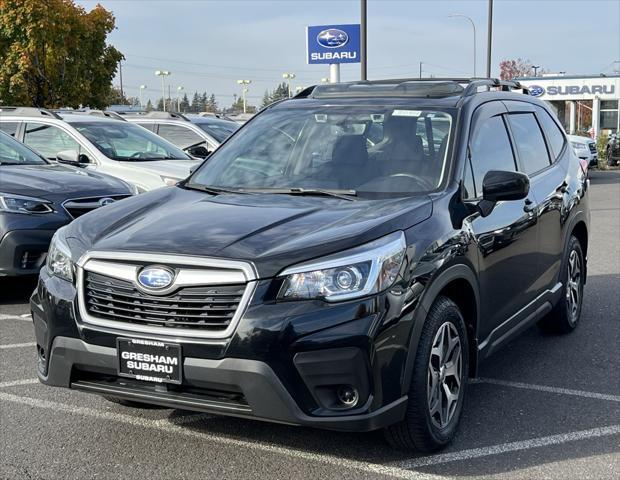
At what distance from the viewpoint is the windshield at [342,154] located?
15.0 ft

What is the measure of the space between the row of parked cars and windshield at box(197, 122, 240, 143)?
2 centimetres

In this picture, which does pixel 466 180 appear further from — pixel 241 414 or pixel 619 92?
pixel 619 92

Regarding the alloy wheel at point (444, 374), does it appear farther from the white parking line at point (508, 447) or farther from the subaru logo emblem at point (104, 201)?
the subaru logo emblem at point (104, 201)

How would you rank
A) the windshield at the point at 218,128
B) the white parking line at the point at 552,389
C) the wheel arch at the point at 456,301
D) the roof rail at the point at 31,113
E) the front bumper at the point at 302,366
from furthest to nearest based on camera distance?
the windshield at the point at 218,128
the roof rail at the point at 31,113
the white parking line at the point at 552,389
the wheel arch at the point at 456,301
the front bumper at the point at 302,366

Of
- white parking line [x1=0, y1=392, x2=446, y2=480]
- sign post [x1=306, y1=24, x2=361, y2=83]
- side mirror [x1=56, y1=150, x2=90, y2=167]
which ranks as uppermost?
sign post [x1=306, y1=24, x2=361, y2=83]

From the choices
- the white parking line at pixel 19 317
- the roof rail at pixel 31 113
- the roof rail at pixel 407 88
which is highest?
the roof rail at pixel 407 88

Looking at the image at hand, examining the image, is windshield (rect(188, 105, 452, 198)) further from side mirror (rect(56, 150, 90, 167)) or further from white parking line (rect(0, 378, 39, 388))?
side mirror (rect(56, 150, 90, 167))

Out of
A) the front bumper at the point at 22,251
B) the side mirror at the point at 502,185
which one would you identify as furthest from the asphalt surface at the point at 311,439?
the front bumper at the point at 22,251

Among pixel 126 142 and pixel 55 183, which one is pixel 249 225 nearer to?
pixel 55 183

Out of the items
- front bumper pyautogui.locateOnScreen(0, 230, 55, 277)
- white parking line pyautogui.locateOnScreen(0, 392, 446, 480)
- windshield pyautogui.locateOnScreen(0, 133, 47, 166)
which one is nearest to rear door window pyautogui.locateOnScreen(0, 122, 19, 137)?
windshield pyautogui.locateOnScreen(0, 133, 47, 166)

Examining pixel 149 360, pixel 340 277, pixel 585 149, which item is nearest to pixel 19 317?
pixel 149 360

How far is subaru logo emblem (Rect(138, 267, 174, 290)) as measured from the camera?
359 cm

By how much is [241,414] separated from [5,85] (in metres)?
21.5

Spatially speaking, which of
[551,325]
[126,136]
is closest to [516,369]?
[551,325]
